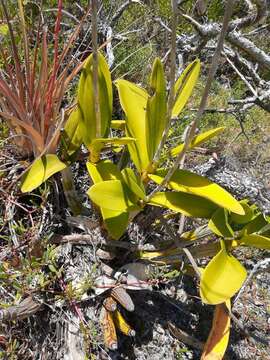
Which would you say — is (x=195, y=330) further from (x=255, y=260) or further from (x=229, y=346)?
(x=255, y=260)

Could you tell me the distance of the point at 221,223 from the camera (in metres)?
1.29

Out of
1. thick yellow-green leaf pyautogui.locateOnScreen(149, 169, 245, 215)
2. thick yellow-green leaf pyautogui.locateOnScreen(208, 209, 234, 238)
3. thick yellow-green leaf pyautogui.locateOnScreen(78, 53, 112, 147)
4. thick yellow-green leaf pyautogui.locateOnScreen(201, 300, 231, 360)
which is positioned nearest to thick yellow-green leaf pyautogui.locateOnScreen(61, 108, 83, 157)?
thick yellow-green leaf pyautogui.locateOnScreen(78, 53, 112, 147)

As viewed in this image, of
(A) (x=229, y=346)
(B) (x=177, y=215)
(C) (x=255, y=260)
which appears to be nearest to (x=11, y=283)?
(B) (x=177, y=215)

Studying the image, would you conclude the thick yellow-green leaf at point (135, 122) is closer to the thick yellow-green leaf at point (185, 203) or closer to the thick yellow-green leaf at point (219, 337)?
the thick yellow-green leaf at point (185, 203)

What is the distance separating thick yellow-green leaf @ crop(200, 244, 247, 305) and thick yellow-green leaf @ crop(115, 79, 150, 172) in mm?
366

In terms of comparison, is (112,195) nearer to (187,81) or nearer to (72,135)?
(72,135)

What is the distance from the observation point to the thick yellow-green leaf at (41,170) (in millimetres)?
1181

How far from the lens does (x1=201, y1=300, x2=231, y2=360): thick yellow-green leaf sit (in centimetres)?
134

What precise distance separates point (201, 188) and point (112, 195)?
258 millimetres

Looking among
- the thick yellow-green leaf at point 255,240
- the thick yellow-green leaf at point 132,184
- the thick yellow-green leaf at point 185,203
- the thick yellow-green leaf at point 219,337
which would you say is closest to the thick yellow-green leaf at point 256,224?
the thick yellow-green leaf at point 255,240

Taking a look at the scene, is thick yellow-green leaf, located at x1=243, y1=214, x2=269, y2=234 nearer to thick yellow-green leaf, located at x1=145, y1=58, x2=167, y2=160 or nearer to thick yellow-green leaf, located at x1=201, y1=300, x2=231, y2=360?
thick yellow-green leaf, located at x1=201, y1=300, x2=231, y2=360

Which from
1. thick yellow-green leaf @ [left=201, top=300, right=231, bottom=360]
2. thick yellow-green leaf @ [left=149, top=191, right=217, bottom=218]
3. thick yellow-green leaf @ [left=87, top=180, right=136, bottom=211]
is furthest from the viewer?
thick yellow-green leaf @ [left=201, top=300, right=231, bottom=360]

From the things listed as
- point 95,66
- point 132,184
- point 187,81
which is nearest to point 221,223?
point 132,184

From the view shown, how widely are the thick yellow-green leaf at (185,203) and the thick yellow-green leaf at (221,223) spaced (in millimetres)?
22
